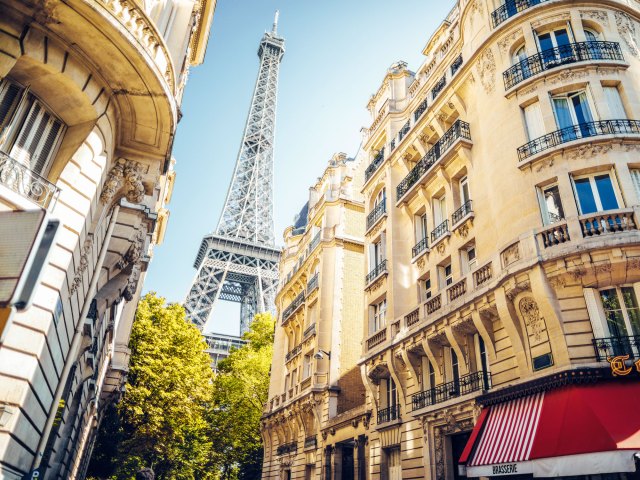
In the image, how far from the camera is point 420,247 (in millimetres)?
20578

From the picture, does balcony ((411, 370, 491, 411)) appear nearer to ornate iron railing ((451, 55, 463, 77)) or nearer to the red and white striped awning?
the red and white striped awning

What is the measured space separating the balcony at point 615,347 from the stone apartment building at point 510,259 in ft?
0.10

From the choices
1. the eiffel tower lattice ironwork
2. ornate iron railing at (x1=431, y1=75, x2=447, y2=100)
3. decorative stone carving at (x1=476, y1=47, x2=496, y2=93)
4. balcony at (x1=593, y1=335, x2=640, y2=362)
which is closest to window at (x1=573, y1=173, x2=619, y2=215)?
balcony at (x1=593, y1=335, x2=640, y2=362)

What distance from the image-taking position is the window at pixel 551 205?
13953mm

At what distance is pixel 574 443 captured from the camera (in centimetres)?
1045

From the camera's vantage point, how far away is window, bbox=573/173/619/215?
528 inches

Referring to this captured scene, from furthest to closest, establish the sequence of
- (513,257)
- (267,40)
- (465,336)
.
Result: (267,40)
(465,336)
(513,257)

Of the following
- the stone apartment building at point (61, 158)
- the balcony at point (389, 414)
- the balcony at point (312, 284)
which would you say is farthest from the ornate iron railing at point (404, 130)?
the stone apartment building at point (61, 158)

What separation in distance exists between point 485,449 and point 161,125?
11887 mm

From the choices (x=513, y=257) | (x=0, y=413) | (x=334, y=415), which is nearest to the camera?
(x=0, y=413)

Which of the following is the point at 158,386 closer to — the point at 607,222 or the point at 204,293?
the point at 607,222

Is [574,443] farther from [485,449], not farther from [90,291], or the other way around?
[90,291]

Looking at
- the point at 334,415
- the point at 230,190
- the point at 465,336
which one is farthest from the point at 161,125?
the point at 230,190

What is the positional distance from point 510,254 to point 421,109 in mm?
11455
